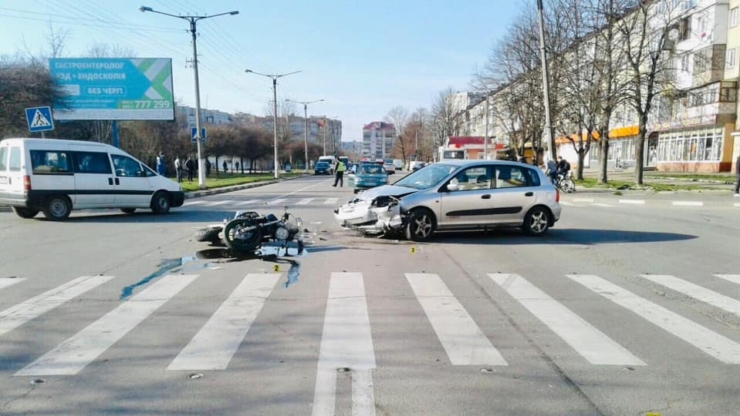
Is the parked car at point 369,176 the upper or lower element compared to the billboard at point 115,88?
lower

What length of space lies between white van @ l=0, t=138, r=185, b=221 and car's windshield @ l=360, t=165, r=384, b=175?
39.1 ft

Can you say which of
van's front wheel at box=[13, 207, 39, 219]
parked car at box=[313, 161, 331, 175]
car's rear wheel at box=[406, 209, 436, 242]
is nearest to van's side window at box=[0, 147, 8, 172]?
van's front wheel at box=[13, 207, 39, 219]

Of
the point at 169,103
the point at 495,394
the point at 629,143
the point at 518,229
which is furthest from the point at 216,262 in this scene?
the point at 629,143

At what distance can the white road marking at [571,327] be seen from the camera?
429 centimetres

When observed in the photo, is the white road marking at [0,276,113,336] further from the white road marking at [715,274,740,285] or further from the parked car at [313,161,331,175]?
the parked car at [313,161,331,175]

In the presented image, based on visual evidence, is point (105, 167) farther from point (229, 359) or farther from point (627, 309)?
point (627, 309)

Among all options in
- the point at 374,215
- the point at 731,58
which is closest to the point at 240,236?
the point at 374,215

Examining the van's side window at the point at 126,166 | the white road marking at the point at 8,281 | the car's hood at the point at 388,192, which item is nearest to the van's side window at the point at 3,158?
the van's side window at the point at 126,166

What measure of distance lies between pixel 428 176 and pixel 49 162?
10.3 metres

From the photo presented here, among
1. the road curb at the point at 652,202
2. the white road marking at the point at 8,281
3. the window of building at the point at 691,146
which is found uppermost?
the window of building at the point at 691,146

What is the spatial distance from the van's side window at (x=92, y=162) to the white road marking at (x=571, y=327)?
1197 centimetres

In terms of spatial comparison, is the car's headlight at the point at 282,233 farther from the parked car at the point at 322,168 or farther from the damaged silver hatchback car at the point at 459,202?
the parked car at the point at 322,168

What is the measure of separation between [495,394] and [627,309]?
3018mm

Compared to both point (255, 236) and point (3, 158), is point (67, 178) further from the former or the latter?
point (255, 236)
